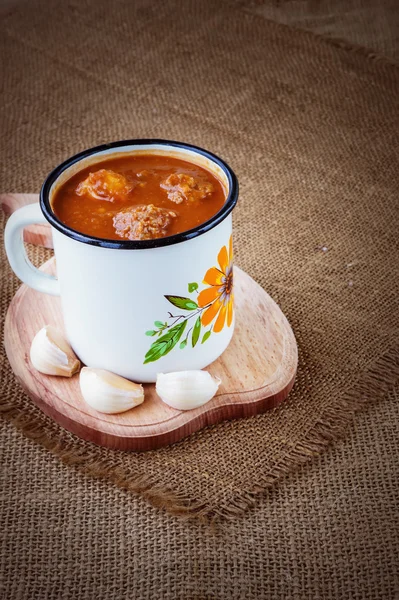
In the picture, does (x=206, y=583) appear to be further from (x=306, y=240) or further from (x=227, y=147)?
(x=227, y=147)

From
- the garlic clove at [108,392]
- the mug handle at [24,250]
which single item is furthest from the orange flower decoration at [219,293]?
the mug handle at [24,250]

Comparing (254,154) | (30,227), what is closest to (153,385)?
(30,227)

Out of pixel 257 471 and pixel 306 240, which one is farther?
pixel 306 240

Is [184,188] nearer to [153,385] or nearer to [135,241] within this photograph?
[135,241]

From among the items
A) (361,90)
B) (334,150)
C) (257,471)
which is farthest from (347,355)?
(361,90)

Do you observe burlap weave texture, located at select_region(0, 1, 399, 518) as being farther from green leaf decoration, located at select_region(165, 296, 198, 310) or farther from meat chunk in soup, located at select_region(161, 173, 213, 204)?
meat chunk in soup, located at select_region(161, 173, 213, 204)

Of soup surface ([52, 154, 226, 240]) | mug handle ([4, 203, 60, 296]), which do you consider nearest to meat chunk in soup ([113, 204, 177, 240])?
soup surface ([52, 154, 226, 240])
